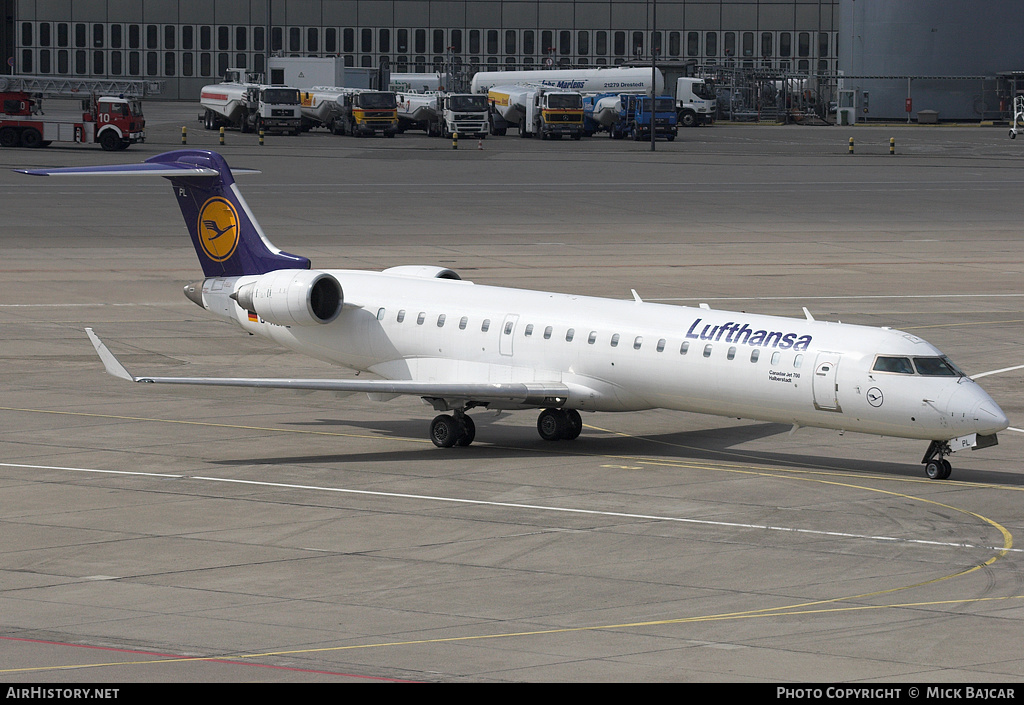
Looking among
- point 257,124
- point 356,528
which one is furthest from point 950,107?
point 356,528

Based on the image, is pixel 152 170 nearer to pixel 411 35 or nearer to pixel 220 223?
pixel 220 223

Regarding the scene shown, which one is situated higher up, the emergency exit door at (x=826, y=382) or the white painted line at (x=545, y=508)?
the emergency exit door at (x=826, y=382)

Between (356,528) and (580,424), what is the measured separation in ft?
27.4

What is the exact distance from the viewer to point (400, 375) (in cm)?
3123

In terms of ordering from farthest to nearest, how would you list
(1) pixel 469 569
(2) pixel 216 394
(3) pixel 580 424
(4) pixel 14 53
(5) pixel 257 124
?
(4) pixel 14 53, (5) pixel 257 124, (2) pixel 216 394, (3) pixel 580 424, (1) pixel 469 569

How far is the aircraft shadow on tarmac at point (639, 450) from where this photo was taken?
27.7 meters

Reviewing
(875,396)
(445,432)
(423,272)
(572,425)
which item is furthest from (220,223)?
(875,396)

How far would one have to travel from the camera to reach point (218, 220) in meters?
33.5

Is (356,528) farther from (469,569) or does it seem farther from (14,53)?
(14,53)

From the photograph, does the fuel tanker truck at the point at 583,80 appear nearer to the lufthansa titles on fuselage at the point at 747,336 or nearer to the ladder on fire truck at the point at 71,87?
the ladder on fire truck at the point at 71,87

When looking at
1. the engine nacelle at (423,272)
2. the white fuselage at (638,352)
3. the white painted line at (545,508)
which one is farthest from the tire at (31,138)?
the white painted line at (545,508)

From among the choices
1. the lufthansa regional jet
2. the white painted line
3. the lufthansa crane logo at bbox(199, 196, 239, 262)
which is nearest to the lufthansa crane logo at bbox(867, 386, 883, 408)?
the lufthansa regional jet

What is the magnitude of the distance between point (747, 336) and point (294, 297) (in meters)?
9.20

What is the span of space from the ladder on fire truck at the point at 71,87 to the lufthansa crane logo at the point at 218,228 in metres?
71.3
